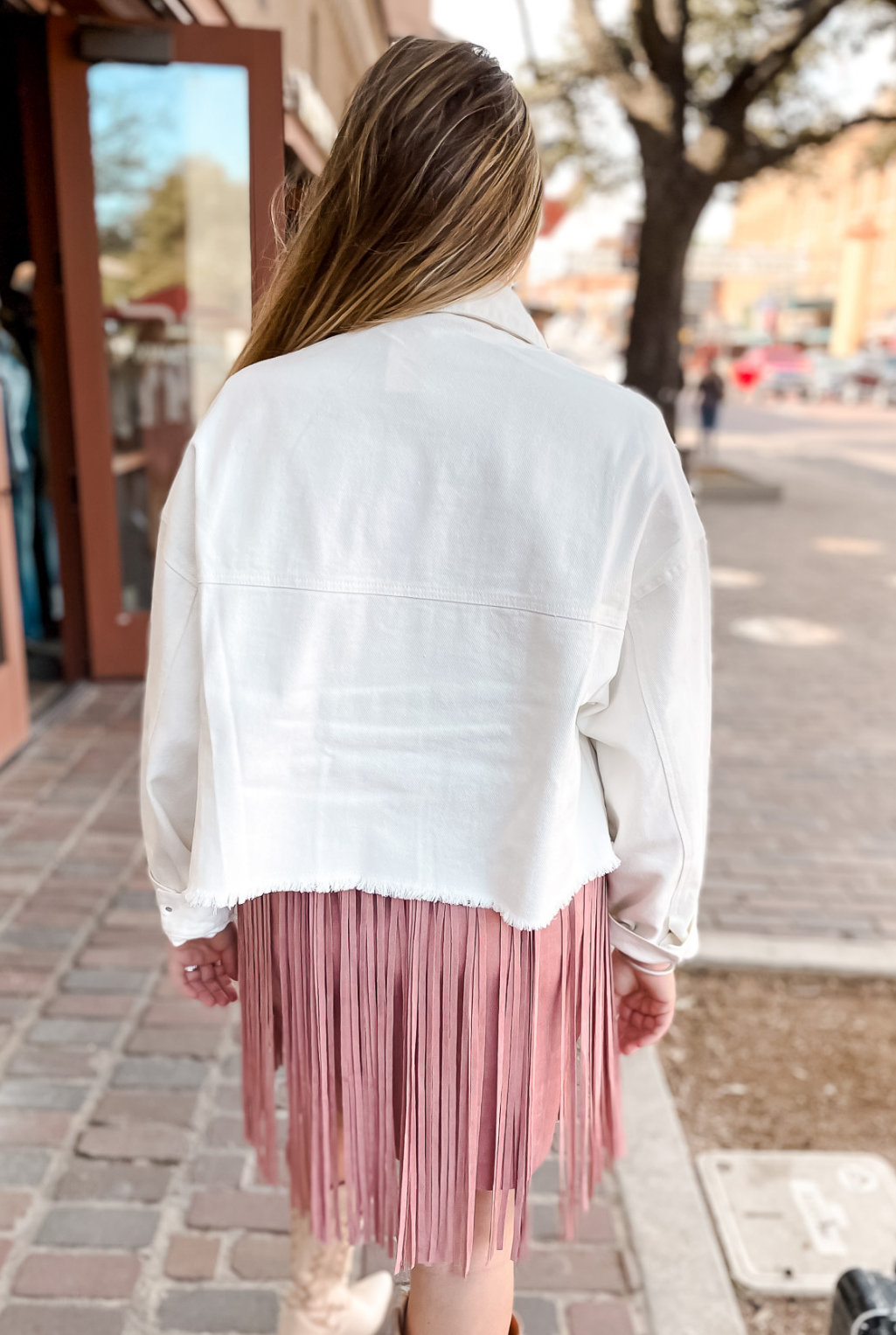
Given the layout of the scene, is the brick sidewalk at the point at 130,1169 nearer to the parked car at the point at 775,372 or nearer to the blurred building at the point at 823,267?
the parked car at the point at 775,372

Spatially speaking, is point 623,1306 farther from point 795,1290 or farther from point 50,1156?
point 50,1156

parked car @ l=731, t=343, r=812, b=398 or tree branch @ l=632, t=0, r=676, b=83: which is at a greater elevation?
tree branch @ l=632, t=0, r=676, b=83

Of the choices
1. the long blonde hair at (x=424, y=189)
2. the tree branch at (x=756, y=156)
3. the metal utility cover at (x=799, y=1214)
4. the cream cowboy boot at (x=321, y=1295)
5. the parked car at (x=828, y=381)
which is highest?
the tree branch at (x=756, y=156)

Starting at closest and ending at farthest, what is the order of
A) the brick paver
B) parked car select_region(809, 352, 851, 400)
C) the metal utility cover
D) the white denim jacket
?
the white denim jacket
the metal utility cover
the brick paver
parked car select_region(809, 352, 851, 400)

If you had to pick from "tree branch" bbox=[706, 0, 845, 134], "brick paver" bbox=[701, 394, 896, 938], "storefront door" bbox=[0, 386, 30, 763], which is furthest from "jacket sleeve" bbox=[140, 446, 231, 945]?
"tree branch" bbox=[706, 0, 845, 134]

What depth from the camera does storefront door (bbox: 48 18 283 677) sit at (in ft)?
16.0

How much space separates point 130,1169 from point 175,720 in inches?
59.6

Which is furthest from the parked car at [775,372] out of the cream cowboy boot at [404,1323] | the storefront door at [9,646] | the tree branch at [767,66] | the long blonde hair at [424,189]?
the cream cowboy boot at [404,1323]

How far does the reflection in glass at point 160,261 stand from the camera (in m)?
5.25

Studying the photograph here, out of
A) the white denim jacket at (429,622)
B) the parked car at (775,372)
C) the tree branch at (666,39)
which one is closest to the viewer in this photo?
the white denim jacket at (429,622)

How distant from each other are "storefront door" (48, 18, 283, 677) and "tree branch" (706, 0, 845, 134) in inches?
227

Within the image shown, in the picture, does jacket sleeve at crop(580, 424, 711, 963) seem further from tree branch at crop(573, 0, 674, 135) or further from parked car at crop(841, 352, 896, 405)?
parked car at crop(841, 352, 896, 405)

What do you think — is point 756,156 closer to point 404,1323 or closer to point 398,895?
point 398,895

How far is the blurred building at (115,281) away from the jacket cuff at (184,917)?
358 centimetres
